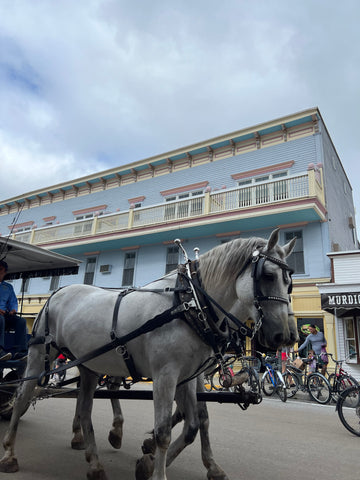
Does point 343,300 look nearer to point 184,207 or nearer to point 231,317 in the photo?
point 184,207

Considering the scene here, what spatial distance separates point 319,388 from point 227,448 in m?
5.94

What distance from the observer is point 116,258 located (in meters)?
18.7

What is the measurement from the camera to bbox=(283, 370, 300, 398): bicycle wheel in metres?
9.85

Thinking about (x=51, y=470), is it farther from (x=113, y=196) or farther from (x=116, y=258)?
(x=113, y=196)

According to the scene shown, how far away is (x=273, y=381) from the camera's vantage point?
9.92 meters

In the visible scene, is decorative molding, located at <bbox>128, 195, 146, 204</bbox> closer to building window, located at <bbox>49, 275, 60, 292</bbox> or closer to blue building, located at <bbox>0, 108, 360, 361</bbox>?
blue building, located at <bbox>0, 108, 360, 361</bbox>

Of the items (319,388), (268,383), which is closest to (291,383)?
(268,383)

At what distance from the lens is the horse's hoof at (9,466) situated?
3.30 metres

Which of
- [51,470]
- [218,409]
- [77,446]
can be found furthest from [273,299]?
[218,409]

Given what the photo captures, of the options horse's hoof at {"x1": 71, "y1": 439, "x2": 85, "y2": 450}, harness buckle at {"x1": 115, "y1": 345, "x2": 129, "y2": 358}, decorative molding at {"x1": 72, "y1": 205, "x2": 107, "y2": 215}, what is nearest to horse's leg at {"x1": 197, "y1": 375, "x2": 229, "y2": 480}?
harness buckle at {"x1": 115, "y1": 345, "x2": 129, "y2": 358}

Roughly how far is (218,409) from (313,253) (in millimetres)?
8238

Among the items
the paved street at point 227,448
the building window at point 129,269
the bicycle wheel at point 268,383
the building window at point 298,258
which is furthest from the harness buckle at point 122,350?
the building window at point 129,269

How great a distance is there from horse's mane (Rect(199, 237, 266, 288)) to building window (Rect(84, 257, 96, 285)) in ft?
55.1

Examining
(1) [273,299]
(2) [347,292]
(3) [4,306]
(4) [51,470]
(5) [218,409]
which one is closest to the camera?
(1) [273,299]
